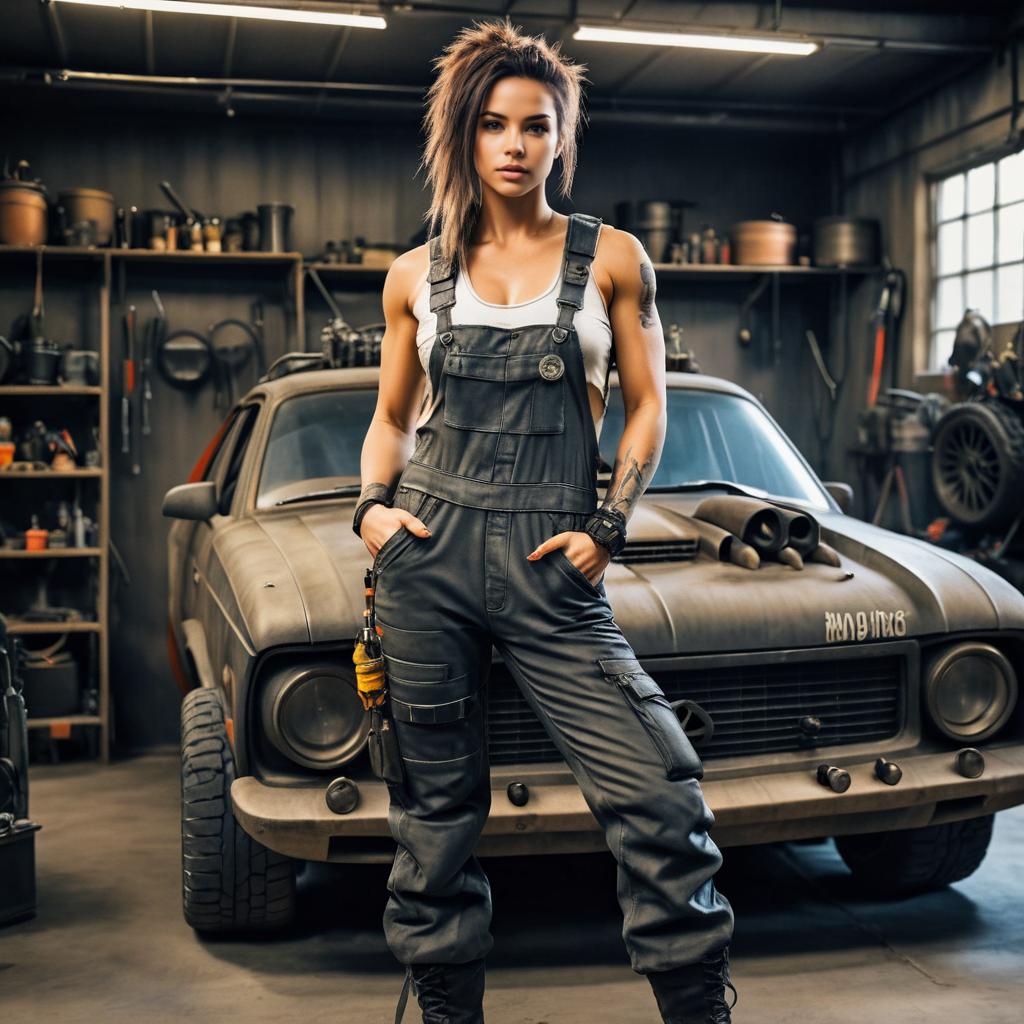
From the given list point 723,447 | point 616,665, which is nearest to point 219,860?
point 616,665

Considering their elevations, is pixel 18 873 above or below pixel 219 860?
below

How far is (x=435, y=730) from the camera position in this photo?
7.35 ft

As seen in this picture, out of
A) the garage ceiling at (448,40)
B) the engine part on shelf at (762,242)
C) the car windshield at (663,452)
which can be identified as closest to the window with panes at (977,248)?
the garage ceiling at (448,40)

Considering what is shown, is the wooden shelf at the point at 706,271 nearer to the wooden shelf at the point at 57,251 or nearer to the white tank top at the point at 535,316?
the wooden shelf at the point at 57,251

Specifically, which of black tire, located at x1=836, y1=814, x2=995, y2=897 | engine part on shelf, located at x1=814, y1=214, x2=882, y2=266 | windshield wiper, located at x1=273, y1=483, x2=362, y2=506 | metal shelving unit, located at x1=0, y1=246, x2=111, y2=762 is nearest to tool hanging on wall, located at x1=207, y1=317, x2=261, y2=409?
metal shelving unit, located at x1=0, y1=246, x2=111, y2=762

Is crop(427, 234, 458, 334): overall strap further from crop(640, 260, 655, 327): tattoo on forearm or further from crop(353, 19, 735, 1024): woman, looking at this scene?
crop(640, 260, 655, 327): tattoo on forearm

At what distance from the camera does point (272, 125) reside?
7586 mm

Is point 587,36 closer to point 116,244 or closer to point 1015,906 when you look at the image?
point 116,244

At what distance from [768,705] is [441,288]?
1.53 m

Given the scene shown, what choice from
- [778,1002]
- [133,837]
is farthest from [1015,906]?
[133,837]

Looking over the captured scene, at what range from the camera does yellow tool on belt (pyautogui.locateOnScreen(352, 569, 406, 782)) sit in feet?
7.43

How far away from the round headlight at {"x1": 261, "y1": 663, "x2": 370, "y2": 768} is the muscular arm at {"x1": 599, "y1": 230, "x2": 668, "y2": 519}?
107cm

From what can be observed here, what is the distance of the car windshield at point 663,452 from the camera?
4168 millimetres

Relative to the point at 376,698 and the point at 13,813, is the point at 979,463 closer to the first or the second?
the point at 13,813
